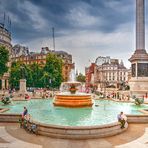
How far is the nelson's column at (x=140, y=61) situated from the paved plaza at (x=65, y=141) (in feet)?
118

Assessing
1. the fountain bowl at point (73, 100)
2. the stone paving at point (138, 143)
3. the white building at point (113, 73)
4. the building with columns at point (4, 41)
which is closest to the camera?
the stone paving at point (138, 143)

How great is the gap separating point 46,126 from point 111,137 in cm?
413

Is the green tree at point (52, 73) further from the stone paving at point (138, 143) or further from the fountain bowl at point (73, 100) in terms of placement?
the stone paving at point (138, 143)

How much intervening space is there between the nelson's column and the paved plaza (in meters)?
36.1

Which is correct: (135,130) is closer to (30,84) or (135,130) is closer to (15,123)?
(15,123)

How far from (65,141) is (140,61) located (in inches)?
1634

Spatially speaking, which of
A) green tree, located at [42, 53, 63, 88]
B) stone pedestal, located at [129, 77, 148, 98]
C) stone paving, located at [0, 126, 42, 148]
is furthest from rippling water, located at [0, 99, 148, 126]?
green tree, located at [42, 53, 63, 88]

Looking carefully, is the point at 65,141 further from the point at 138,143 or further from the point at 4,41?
the point at 4,41

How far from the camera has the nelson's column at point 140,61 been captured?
5262 cm

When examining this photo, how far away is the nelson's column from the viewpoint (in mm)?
52625

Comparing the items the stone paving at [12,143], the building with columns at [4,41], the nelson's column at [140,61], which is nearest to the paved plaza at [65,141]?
the stone paving at [12,143]

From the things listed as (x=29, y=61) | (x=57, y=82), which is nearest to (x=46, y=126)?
(x=57, y=82)

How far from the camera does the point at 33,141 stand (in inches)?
583

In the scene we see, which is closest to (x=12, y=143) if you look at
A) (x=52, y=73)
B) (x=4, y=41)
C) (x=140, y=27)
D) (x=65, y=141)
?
(x=65, y=141)
